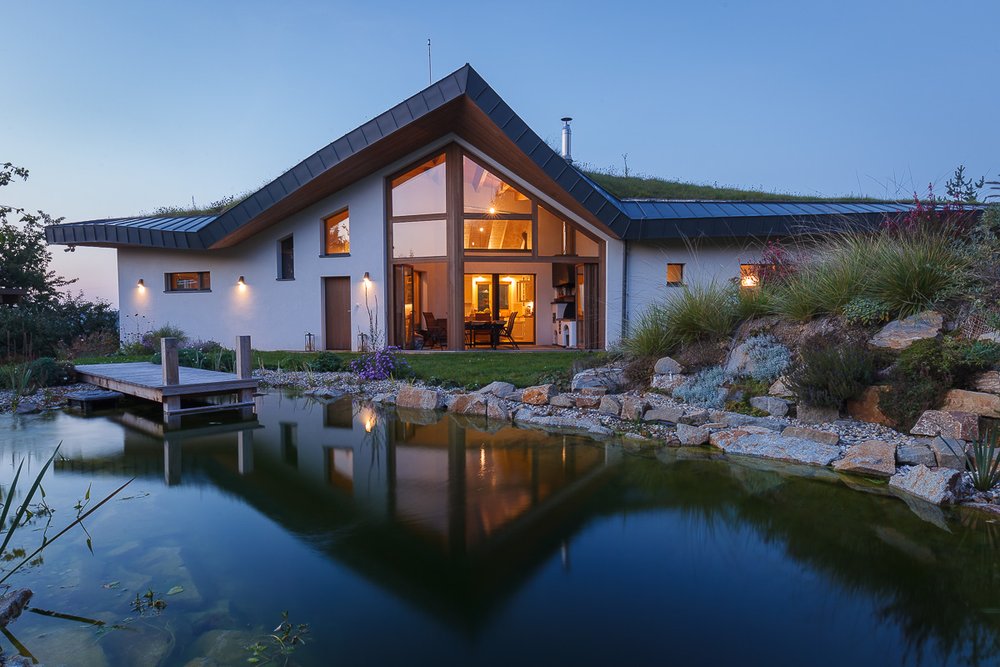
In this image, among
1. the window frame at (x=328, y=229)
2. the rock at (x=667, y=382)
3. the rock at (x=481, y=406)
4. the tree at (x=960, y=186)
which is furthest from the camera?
the window frame at (x=328, y=229)

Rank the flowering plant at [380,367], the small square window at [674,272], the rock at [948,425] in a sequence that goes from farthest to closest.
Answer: the small square window at [674,272], the flowering plant at [380,367], the rock at [948,425]

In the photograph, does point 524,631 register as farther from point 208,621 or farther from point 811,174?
point 811,174

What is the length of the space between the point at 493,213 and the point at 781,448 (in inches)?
363

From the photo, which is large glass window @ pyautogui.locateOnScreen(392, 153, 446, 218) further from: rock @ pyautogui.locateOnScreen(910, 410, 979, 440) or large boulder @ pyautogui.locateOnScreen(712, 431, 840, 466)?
rock @ pyautogui.locateOnScreen(910, 410, 979, 440)

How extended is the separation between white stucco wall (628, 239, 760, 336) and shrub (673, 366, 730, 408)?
589 cm

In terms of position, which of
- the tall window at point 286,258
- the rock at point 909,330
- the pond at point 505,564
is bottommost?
the pond at point 505,564

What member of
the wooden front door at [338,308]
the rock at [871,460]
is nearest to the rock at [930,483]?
the rock at [871,460]

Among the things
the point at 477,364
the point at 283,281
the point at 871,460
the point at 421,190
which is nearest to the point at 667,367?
the point at 871,460

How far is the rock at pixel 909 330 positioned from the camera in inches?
222

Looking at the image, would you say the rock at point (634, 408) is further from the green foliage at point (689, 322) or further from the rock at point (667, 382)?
the green foliage at point (689, 322)

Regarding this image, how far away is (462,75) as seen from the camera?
35.3ft

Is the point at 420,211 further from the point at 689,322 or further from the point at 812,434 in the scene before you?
the point at 812,434

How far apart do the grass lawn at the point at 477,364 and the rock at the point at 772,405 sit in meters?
2.55

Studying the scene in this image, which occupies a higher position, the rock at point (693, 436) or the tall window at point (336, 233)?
the tall window at point (336, 233)
